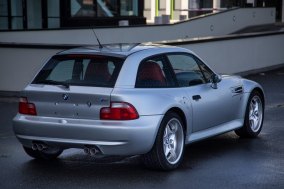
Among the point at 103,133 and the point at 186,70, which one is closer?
the point at 103,133

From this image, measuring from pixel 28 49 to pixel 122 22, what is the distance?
14.6 m

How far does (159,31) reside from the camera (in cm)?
2583

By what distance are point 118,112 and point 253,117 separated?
10.6 ft

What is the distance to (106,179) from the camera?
303 inches

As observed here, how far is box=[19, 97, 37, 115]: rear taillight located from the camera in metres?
8.08

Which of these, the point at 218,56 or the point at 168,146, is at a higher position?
the point at 168,146

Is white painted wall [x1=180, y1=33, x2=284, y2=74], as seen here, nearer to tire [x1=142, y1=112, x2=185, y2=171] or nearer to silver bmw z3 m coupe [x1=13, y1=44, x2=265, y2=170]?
silver bmw z3 m coupe [x1=13, y1=44, x2=265, y2=170]

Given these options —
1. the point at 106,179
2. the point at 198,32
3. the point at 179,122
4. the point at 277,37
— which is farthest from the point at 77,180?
the point at 198,32

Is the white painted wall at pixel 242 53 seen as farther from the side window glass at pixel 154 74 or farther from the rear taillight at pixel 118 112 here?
the rear taillight at pixel 118 112

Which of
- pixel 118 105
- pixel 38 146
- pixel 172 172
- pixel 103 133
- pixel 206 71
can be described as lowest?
pixel 172 172

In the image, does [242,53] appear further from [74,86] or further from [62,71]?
[74,86]

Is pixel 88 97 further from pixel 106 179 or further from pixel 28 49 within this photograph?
pixel 28 49

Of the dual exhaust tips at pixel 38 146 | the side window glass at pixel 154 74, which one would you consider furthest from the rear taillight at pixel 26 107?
the side window glass at pixel 154 74

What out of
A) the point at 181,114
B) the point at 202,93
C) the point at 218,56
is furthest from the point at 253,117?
the point at 218,56
